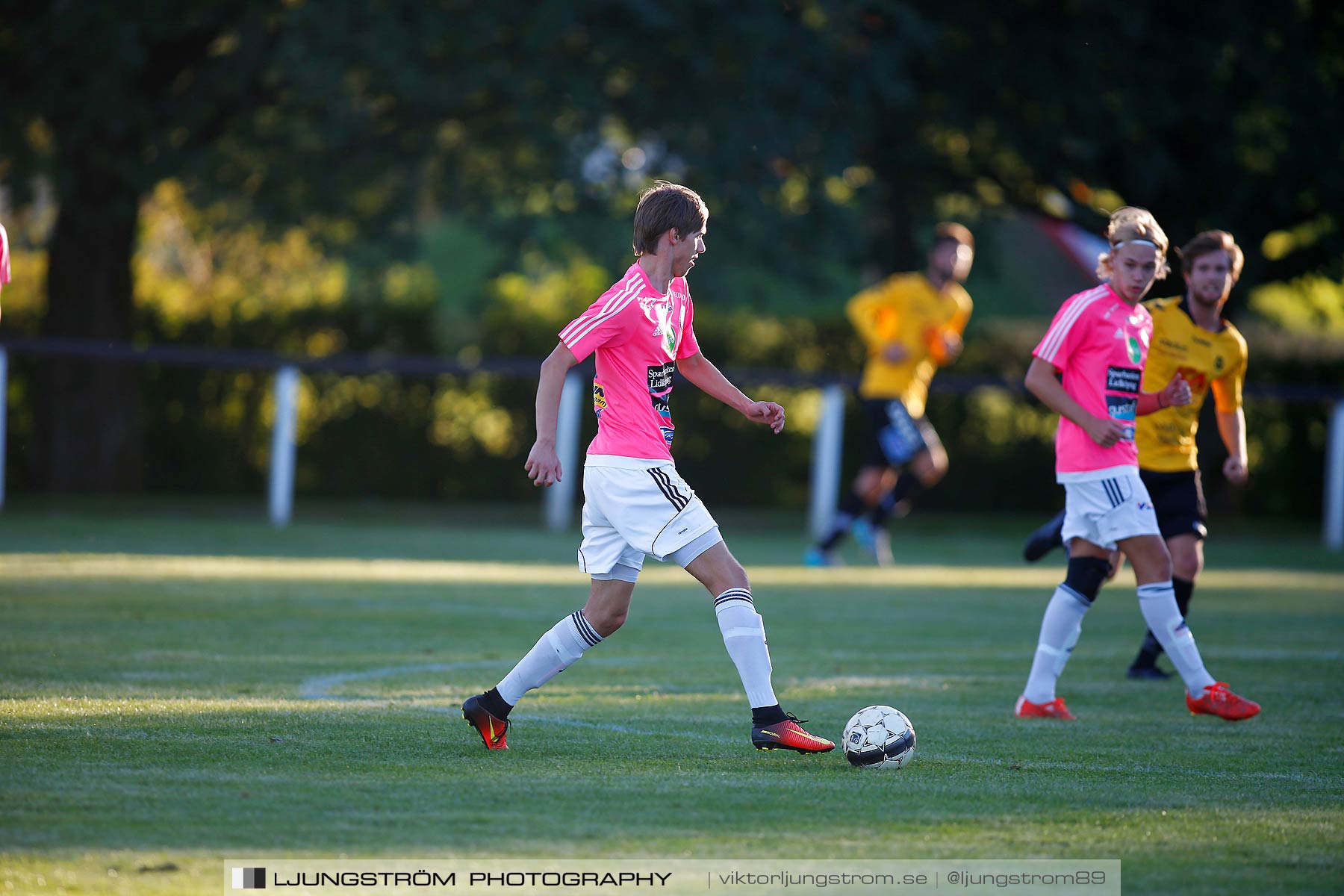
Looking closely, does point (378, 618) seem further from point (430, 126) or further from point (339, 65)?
point (430, 126)

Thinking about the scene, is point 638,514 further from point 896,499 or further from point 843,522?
point 896,499

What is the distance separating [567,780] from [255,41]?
44.8 feet

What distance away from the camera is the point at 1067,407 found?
6512 millimetres

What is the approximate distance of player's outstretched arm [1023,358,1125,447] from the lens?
642 cm

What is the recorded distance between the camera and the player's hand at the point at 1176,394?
270 inches

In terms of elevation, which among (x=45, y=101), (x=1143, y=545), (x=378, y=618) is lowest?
(x=378, y=618)

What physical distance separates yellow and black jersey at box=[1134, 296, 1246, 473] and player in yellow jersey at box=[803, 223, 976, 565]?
5805 mm

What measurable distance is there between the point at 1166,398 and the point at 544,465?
308cm

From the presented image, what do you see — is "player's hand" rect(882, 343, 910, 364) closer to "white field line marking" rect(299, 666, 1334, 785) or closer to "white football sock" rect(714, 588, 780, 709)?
"white field line marking" rect(299, 666, 1334, 785)

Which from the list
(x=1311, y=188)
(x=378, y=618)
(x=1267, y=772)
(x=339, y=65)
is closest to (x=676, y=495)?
(x=1267, y=772)

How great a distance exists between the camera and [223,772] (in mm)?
4852

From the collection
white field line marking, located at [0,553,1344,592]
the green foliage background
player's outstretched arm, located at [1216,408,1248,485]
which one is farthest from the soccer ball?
the green foliage background

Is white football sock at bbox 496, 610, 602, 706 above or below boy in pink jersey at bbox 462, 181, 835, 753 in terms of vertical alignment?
below

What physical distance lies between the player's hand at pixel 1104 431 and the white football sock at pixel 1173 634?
0.74 meters
